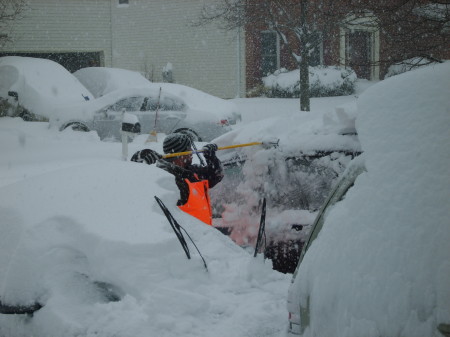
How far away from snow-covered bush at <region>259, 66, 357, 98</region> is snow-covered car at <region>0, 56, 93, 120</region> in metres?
7.22

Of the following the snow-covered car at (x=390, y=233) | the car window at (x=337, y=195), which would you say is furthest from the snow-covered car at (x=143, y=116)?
the snow-covered car at (x=390, y=233)

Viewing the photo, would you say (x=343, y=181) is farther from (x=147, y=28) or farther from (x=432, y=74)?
(x=147, y=28)

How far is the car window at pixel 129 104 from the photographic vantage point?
14.5m

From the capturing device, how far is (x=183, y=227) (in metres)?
3.85

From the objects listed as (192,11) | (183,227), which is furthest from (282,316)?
(192,11)

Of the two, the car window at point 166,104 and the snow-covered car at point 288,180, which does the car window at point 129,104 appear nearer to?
the car window at point 166,104

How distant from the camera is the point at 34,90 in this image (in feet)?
53.5

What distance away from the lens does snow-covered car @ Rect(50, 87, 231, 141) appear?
13906 mm

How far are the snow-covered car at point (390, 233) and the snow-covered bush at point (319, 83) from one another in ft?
59.3

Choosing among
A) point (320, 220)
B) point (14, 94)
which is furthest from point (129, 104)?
point (320, 220)

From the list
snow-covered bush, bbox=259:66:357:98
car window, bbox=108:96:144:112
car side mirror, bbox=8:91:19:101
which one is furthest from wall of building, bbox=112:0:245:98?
car window, bbox=108:96:144:112

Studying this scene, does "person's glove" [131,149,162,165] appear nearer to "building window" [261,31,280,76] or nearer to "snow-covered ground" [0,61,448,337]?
"snow-covered ground" [0,61,448,337]

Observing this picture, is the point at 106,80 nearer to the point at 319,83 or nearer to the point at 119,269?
the point at 319,83

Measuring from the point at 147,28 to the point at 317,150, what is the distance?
20.4 metres
